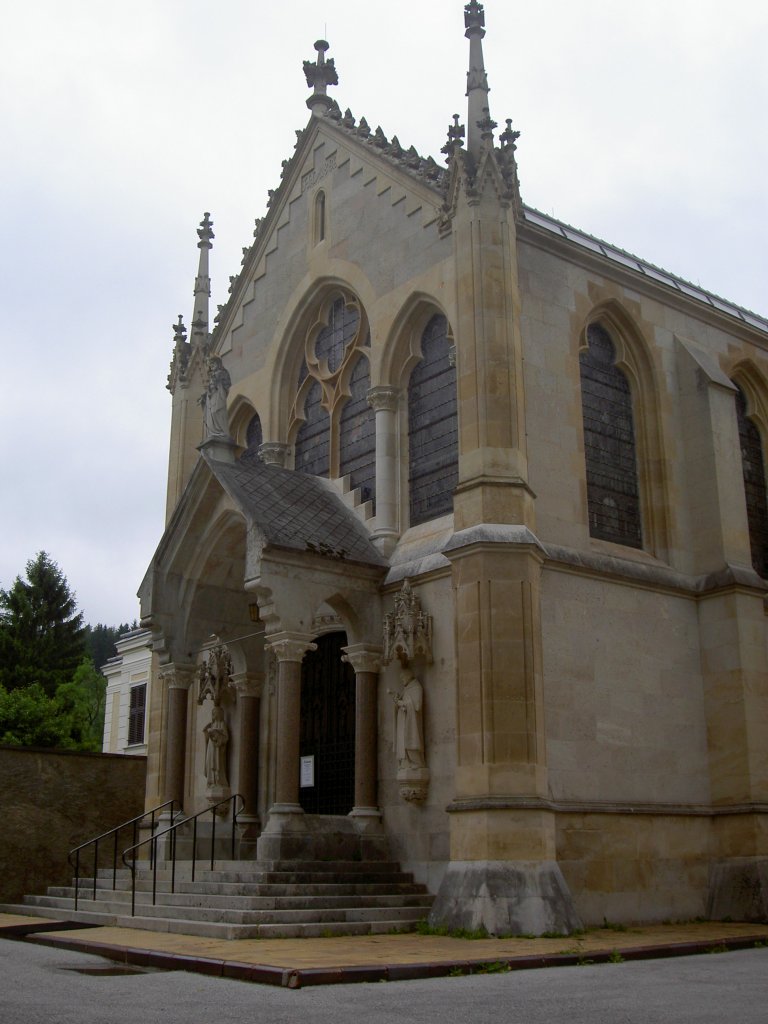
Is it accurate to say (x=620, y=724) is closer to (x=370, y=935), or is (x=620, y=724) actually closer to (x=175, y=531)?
(x=370, y=935)

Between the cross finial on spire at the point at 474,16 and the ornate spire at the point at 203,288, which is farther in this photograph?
the ornate spire at the point at 203,288

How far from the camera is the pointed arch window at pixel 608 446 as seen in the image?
18812 mm

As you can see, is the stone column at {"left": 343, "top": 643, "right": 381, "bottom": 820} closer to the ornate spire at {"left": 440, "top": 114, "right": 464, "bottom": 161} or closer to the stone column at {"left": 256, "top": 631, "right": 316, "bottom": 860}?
the stone column at {"left": 256, "top": 631, "right": 316, "bottom": 860}

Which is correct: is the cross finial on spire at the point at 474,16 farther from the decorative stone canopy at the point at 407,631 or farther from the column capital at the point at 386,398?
the decorative stone canopy at the point at 407,631

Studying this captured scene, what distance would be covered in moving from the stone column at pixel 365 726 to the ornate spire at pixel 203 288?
10004mm

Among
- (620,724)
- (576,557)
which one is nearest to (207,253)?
(576,557)

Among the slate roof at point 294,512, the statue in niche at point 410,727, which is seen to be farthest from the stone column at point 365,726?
the slate roof at point 294,512

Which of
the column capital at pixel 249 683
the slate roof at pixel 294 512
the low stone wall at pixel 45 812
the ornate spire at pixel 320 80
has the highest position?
the ornate spire at pixel 320 80

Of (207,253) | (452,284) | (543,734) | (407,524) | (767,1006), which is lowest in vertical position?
(767,1006)

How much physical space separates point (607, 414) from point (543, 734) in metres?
6.51

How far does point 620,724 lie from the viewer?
1706cm

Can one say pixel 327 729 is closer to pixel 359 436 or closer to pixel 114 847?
pixel 114 847

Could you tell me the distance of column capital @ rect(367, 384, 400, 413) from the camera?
64.5 ft

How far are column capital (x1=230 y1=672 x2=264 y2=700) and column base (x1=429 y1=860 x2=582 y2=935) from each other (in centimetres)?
680
